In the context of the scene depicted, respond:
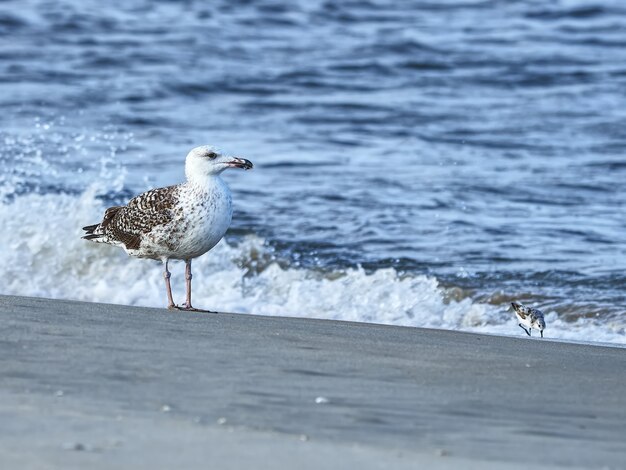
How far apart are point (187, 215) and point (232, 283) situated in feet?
8.52

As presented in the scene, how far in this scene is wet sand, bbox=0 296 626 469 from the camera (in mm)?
4082

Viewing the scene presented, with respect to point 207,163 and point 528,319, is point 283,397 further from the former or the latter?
point 528,319

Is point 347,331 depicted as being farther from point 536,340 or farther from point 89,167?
point 89,167

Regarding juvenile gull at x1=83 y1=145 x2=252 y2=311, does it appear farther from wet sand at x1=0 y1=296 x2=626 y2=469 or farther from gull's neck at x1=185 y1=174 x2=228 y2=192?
wet sand at x1=0 y1=296 x2=626 y2=469

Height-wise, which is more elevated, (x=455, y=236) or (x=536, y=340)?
(x=536, y=340)

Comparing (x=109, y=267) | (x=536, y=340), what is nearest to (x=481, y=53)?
(x=109, y=267)

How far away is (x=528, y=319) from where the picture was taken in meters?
8.08

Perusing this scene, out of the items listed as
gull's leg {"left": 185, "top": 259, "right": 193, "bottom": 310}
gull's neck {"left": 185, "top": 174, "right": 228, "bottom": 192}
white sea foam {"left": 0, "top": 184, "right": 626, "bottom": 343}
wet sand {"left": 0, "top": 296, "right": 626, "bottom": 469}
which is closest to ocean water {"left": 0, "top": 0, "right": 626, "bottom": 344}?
white sea foam {"left": 0, "top": 184, "right": 626, "bottom": 343}

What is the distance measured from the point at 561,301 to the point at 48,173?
19.9ft

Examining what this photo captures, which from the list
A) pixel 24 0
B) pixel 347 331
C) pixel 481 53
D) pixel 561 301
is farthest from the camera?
pixel 24 0

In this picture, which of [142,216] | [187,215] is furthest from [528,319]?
[142,216]

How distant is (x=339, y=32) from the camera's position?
22891 millimetres

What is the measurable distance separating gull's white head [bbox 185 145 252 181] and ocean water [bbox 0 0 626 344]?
1678 mm

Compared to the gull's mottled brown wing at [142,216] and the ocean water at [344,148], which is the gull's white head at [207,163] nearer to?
the gull's mottled brown wing at [142,216]
